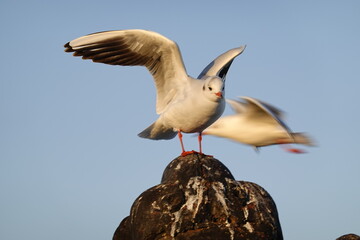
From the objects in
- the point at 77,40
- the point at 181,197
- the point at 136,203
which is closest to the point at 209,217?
the point at 181,197

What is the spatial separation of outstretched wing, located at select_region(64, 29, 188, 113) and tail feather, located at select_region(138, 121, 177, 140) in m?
0.22

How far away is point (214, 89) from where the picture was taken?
778 cm

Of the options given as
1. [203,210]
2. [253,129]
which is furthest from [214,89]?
[253,129]

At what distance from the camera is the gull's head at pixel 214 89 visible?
25.5ft

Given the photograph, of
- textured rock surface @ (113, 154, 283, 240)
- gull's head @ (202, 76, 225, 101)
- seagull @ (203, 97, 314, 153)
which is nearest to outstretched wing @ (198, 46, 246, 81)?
gull's head @ (202, 76, 225, 101)

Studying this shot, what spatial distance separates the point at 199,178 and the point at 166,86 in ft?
7.82

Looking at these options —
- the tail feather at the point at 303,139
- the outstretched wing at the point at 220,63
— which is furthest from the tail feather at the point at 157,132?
the tail feather at the point at 303,139

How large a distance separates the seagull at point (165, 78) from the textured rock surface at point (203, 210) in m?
1.18

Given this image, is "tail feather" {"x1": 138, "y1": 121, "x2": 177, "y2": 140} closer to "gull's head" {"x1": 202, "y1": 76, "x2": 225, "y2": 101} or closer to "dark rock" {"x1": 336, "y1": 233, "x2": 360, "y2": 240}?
"gull's head" {"x1": 202, "y1": 76, "x2": 225, "y2": 101}

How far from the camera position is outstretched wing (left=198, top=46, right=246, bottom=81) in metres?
9.16

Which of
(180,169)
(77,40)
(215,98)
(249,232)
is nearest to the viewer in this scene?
(249,232)

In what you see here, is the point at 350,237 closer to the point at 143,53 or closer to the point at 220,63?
the point at 220,63

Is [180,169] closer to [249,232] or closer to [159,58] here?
[249,232]

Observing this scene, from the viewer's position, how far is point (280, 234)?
663cm
